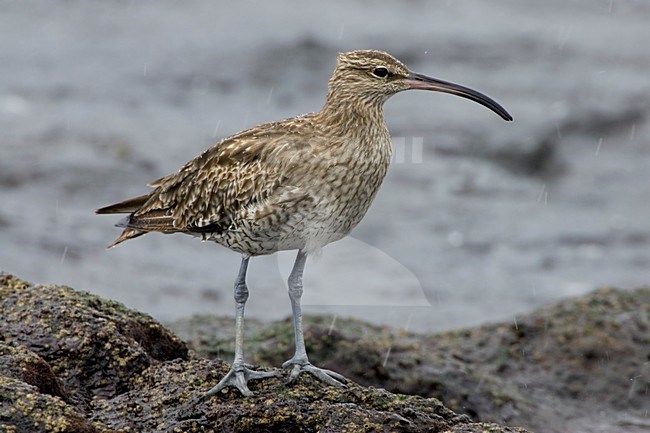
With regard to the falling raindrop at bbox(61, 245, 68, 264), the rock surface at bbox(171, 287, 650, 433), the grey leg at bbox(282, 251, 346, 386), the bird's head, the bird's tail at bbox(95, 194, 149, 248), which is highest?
the bird's head

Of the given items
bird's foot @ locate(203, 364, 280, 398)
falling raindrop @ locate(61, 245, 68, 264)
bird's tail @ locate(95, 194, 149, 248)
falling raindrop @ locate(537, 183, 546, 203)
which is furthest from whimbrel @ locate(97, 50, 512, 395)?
falling raindrop @ locate(537, 183, 546, 203)

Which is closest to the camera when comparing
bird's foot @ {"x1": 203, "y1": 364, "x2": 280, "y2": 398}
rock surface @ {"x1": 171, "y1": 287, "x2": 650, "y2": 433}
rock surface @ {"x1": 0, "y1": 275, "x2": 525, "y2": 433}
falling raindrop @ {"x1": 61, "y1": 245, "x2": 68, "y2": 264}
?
rock surface @ {"x1": 0, "y1": 275, "x2": 525, "y2": 433}

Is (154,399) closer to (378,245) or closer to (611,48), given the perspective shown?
(378,245)

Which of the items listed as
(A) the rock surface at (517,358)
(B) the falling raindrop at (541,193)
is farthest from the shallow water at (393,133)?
(A) the rock surface at (517,358)

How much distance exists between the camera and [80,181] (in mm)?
14664

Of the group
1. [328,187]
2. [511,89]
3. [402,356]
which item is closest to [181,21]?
[511,89]

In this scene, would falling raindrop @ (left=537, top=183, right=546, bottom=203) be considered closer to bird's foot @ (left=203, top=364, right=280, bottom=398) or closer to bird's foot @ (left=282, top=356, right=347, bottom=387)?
bird's foot @ (left=282, top=356, right=347, bottom=387)

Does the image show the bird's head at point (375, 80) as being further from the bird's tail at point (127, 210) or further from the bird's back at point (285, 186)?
the bird's tail at point (127, 210)

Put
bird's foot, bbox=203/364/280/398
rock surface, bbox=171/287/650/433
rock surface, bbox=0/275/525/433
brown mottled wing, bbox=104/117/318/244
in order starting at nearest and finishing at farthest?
rock surface, bbox=0/275/525/433 → bird's foot, bbox=203/364/280/398 → brown mottled wing, bbox=104/117/318/244 → rock surface, bbox=171/287/650/433

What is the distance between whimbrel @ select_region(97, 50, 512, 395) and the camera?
5.77 metres

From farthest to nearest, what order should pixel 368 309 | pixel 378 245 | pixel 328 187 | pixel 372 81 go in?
1. pixel 378 245
2. pixel 368 309
3. pixel 372 81
4. pixel 328 187

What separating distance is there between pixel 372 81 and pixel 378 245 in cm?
766

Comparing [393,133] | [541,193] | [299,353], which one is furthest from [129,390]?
[393,133]

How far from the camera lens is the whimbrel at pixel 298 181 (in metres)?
5.77
